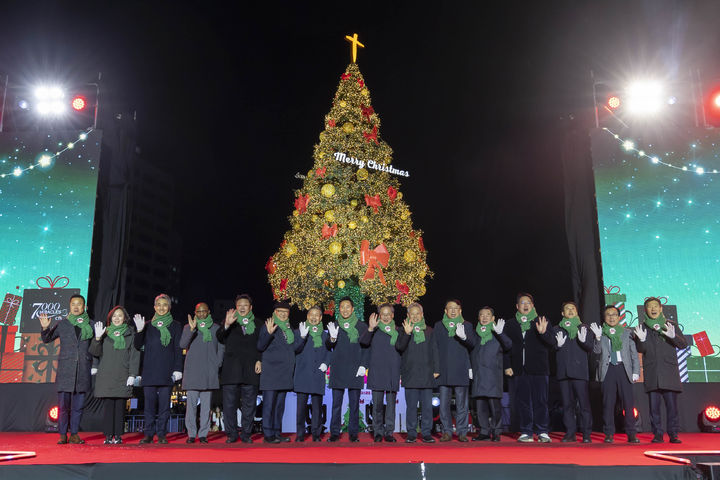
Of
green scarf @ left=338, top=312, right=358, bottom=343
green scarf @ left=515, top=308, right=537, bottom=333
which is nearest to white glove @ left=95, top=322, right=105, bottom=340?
green scarf @ left=338, top=312, right=358, bottom=343

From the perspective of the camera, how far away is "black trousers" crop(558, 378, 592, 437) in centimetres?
654

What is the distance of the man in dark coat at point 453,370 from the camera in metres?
6.58

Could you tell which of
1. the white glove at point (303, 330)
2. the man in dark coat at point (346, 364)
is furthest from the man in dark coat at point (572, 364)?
the white glove at point (303, 330)

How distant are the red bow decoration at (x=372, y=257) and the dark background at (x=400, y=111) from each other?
10.7ft

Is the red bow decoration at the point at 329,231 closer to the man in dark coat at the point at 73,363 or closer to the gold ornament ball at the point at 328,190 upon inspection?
the gold ornament ball at the point at 328,190

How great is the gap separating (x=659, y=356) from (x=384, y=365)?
3.21m

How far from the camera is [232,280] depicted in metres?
17.8

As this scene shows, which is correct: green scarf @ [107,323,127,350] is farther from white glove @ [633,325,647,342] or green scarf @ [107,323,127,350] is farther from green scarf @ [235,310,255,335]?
white glove @ [633,325,647,342]

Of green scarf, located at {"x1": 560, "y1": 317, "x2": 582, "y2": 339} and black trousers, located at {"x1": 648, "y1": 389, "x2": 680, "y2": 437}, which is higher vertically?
→ green scarf, located at {"x1": 560, "y1": 317, "x2": 582, "y2": 339}

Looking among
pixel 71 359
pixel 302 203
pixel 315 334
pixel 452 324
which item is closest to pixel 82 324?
pixel 71 359

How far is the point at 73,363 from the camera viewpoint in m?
6.82

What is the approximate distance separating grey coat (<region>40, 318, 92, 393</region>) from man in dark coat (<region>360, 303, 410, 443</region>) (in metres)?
3.21

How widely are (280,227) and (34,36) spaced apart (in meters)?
7.77

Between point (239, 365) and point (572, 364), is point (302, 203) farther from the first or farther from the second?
point (572, 364)
